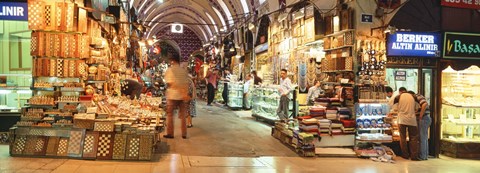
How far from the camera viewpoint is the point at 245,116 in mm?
15062

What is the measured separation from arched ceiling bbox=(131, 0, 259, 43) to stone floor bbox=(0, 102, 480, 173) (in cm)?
948

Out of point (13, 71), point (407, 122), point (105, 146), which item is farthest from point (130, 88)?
point (407, 122)

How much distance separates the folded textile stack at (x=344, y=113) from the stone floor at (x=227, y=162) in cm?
93

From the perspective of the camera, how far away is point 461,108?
10.1 metres

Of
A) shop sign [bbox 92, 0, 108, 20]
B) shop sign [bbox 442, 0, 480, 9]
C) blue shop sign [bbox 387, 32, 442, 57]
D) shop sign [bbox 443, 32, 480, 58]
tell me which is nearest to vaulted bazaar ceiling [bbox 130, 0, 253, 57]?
shop sign [bbox 92, 0, 108, 20]

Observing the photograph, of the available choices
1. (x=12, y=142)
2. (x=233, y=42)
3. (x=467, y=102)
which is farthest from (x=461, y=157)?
(x=233, y=42)

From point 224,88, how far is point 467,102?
10.8m

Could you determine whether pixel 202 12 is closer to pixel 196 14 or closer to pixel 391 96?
pixel 196 14

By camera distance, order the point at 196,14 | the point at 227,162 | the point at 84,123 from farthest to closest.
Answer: the point at 196,14 → the point at 227,162 → the point at 84,123

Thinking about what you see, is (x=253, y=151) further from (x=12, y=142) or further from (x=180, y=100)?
(x=12, y=142)

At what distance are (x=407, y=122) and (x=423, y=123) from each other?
0.51 m

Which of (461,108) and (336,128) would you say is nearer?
(336,128)

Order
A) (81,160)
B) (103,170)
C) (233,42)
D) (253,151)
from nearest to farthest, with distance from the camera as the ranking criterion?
(103,170) < (81,160) < (253,151) < (233,42)

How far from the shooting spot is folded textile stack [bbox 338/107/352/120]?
8914mm
